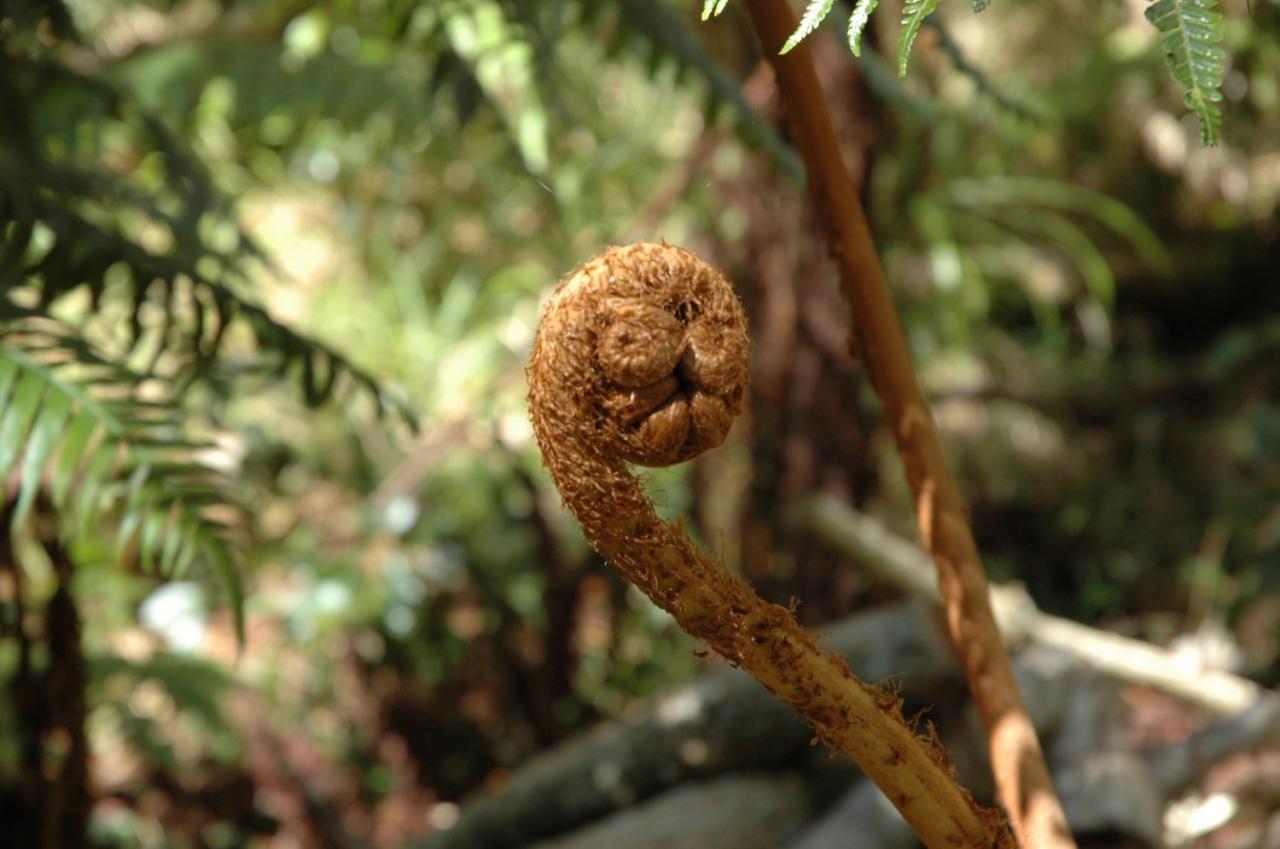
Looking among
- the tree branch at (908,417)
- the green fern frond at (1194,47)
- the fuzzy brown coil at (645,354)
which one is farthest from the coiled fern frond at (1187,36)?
the tree branch at (908,417)

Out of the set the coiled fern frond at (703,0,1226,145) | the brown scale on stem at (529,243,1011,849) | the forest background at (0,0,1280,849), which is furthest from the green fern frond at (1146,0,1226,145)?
the forest background at (0,0,1280,849)

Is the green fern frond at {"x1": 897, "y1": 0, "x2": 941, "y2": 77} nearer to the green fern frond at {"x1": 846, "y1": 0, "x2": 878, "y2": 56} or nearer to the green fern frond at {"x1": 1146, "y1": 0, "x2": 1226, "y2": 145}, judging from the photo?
the green fern frond at {"x1": 846, "y1": 0, "x2": 878, "y2": 56}

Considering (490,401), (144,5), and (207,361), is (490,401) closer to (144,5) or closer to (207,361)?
(207,361)

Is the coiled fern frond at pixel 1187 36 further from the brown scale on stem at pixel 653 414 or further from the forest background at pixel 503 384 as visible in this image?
the forest background at pixel 503 384

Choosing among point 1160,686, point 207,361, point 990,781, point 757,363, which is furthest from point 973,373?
point 207,361

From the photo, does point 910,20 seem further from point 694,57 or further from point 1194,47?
point 694,57

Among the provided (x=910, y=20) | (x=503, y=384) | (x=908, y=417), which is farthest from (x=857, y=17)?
(x=503, y=384)
